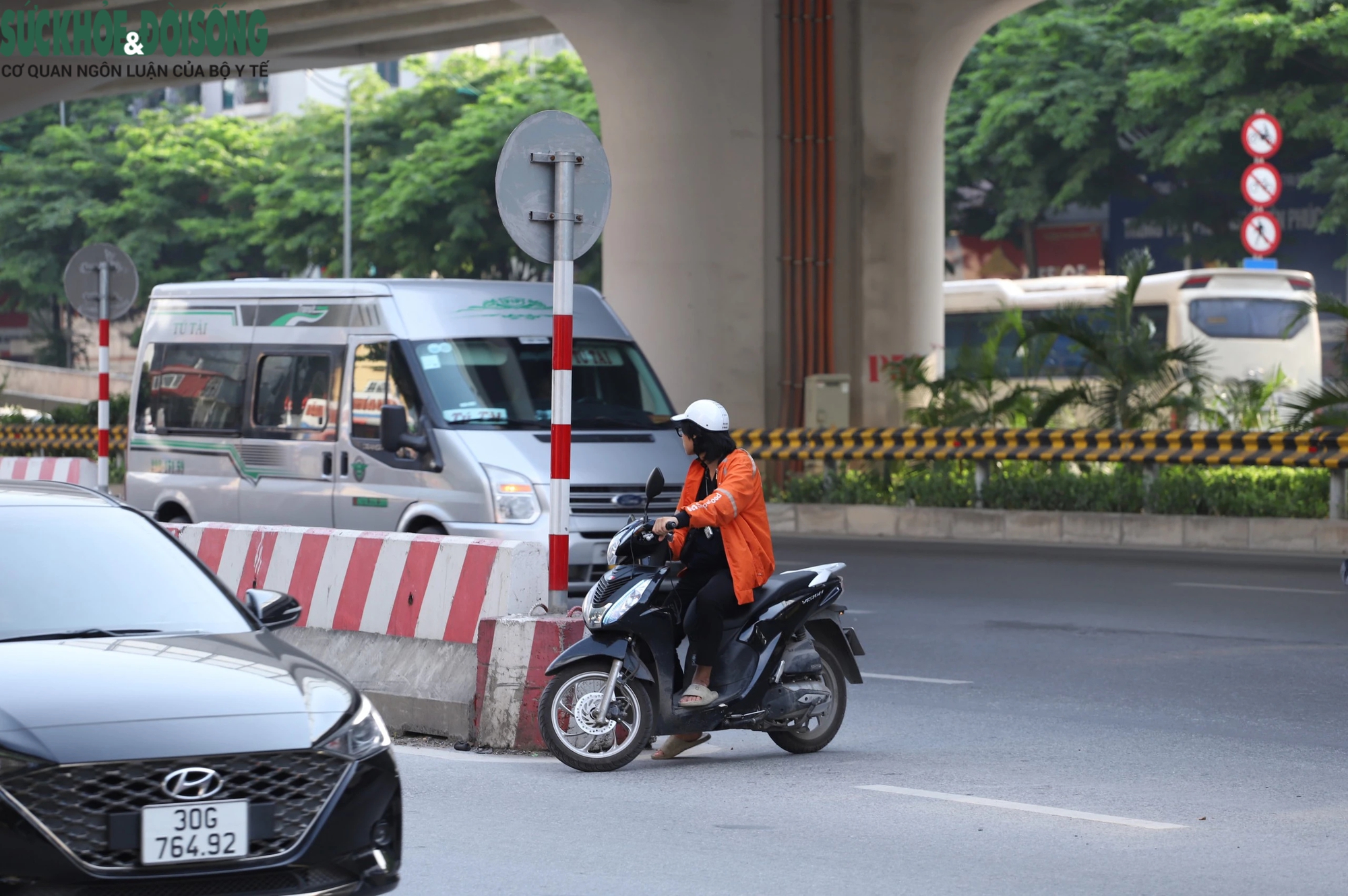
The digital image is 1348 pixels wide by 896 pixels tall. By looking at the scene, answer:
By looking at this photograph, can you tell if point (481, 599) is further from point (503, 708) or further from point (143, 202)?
point (143, 202)

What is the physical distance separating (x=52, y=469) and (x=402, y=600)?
33.7ft

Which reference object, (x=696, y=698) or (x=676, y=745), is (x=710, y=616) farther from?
(x=676, y=745)

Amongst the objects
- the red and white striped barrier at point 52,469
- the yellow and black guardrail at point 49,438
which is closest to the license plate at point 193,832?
the red and white striped barrier at point 52,469

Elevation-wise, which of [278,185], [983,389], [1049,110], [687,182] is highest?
[1049,110]

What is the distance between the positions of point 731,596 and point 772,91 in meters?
16.8

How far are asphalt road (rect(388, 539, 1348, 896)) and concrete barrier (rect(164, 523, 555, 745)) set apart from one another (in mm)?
449

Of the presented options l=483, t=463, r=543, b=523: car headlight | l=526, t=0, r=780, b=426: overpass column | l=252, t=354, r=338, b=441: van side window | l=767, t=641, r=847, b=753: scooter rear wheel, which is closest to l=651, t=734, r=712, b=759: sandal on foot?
l=767, t=641, r=847, b=753: scooter rear wheel

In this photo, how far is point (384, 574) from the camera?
30.6ft

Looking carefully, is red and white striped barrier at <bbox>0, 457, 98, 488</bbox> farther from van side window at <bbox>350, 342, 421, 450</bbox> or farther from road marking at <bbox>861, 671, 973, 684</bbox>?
road marking at <bbox>861, 671, 973, 684</bbox>

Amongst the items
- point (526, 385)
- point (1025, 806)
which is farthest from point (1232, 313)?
point (1025, 806)

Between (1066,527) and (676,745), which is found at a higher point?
(1066,527)

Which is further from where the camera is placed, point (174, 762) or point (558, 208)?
point (558, 208)

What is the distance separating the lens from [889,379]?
79.4ft

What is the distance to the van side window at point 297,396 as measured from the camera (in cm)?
1390
